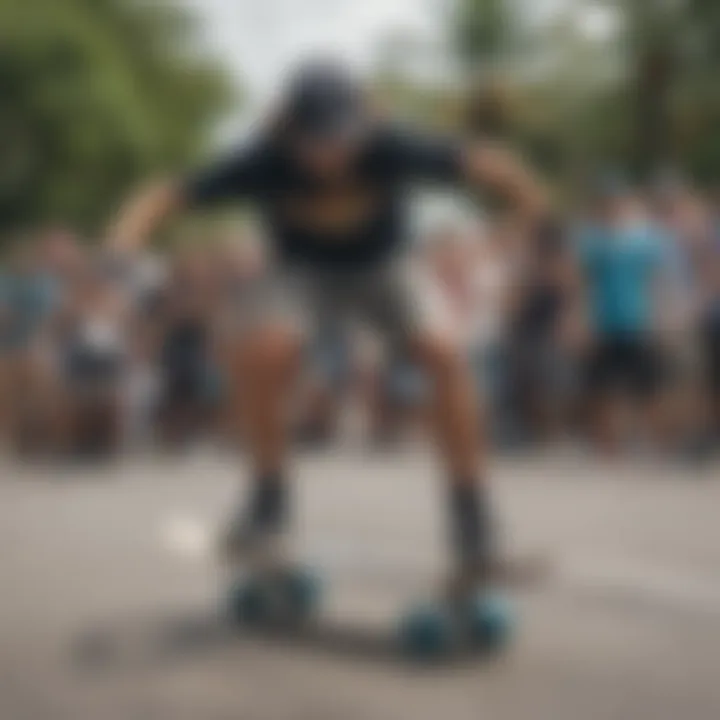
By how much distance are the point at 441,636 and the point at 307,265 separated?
107 cm

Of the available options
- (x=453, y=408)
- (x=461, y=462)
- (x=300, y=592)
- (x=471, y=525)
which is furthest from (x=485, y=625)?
(x=300, y=592)

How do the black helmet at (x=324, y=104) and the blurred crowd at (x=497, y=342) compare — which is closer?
the black helmet at (x=324, y=104)

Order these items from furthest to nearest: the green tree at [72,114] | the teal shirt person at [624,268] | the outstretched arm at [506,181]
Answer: the green tree at [72,114]
the teal shirt person at [624,268]
the outstretched arm at [506,181]

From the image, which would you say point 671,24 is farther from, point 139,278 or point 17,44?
point 139,278

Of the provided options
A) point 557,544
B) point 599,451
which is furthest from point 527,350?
point 557,544

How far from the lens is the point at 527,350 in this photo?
10961mm

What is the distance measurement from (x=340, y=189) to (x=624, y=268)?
4.55 meters

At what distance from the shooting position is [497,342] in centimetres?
1080

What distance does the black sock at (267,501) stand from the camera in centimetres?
587

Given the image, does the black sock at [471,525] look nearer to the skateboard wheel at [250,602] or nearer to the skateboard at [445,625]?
the skateboard at [445,625]

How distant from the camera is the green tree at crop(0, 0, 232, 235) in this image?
13.7 m

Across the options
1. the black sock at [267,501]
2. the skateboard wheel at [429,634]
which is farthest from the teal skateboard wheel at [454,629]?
the black sock at [267,501]

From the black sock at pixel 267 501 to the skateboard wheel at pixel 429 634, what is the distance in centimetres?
66

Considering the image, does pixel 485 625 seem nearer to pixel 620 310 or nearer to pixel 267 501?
pixel 267 501
